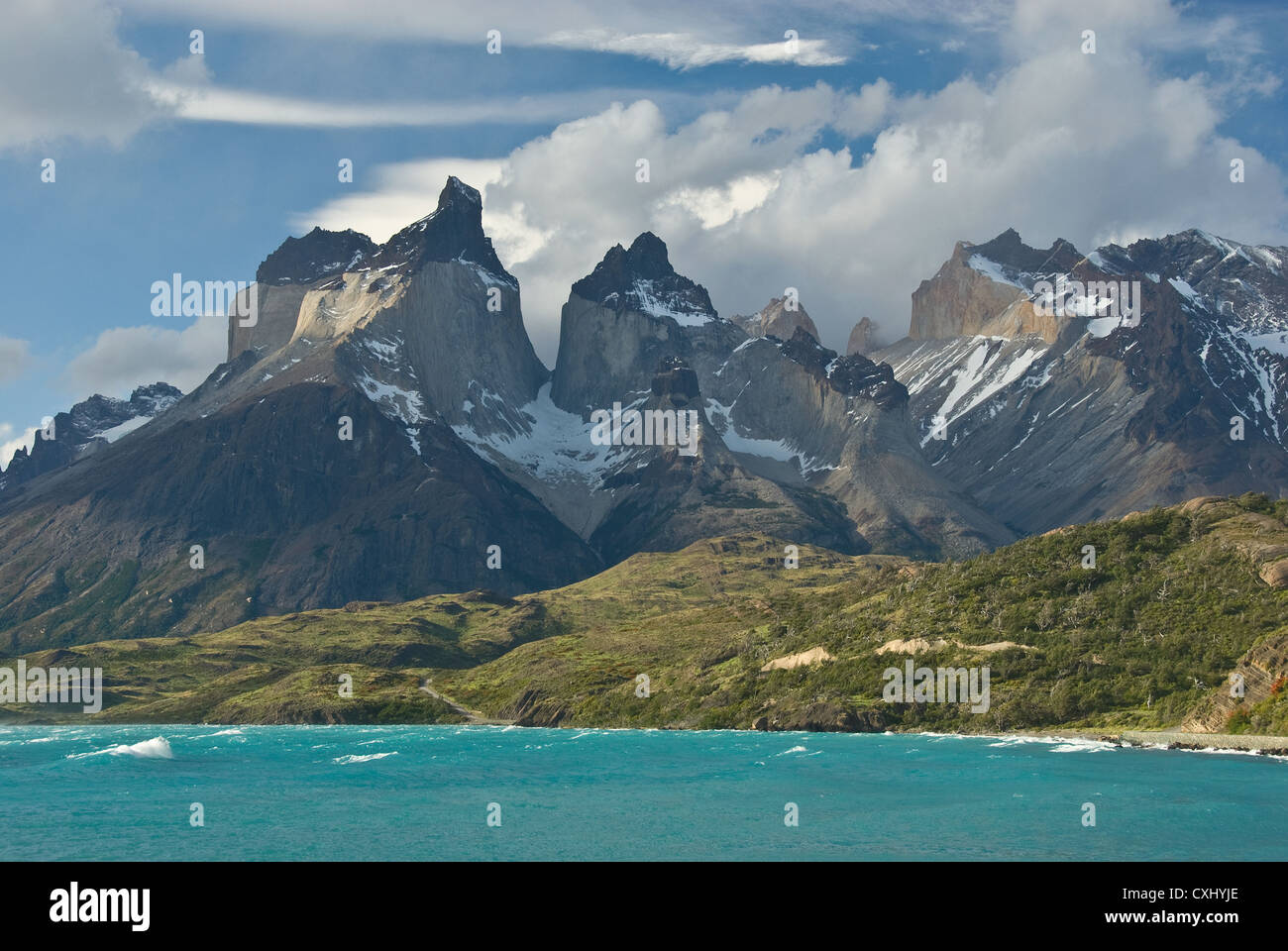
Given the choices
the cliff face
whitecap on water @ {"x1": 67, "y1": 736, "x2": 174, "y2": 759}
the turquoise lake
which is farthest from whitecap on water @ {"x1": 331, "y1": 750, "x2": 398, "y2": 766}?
the cliff face

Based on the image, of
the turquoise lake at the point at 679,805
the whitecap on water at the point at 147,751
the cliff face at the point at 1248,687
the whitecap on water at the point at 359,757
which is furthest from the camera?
the whitecap on water at the point at 147,751

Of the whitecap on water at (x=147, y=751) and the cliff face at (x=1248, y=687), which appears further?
the whitecap on water at (x=147, y=751)

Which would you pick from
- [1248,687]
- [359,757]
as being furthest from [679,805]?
[1248,687]

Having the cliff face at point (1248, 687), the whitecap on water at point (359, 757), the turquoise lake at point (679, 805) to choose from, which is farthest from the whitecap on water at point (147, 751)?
the cliff face at point (1248, 687)

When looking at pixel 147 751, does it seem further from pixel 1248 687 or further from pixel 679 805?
pixel 1248 687

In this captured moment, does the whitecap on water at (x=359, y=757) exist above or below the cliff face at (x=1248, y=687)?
A: below

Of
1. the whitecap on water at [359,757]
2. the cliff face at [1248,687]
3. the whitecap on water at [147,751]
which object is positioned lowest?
the whitecap on water at [359,757]

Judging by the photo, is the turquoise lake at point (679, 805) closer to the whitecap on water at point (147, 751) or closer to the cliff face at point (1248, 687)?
the whitecap on water at point (147, 751)

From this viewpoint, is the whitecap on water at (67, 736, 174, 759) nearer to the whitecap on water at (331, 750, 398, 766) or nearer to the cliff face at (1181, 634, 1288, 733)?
the whitecap on water at (331, 750, 398, 766)

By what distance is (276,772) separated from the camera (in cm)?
16550

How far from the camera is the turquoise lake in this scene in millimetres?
100688

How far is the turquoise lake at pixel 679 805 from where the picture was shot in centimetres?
10069
